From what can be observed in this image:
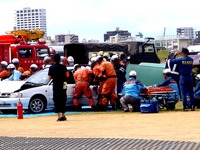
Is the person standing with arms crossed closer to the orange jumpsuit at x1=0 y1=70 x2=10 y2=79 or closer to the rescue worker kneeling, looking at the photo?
the rescue worker kneeling

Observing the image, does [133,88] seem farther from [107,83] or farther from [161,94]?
[107,83]

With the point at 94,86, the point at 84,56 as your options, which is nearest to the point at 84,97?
the point at 94,86

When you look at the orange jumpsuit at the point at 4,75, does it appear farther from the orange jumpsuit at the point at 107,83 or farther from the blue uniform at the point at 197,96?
the blue uniform at the point at 197,96

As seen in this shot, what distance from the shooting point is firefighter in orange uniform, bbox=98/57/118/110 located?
66.7 feet

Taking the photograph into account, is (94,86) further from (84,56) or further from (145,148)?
(84,56)

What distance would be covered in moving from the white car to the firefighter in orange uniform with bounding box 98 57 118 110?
61 centimetres

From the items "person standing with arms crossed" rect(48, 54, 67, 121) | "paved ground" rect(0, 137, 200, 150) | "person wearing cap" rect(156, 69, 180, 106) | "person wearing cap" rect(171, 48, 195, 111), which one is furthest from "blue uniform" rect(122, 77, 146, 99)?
"paved ground" rect(0, 137, 200, 150)

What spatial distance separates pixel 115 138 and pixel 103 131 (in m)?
1.72

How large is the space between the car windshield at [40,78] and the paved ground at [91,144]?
8.49 m

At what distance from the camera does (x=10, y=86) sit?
21141 mm

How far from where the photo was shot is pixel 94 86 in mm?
21281

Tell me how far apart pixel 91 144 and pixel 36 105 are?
9.70 meters

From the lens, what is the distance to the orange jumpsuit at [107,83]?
66.7 ft

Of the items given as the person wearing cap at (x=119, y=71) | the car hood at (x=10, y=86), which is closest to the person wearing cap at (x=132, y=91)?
the person wearing cap at (x=119, y=71)
